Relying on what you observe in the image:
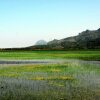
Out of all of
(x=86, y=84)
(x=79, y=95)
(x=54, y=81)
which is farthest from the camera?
(x=54, y=81)

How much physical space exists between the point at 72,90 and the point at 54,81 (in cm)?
670

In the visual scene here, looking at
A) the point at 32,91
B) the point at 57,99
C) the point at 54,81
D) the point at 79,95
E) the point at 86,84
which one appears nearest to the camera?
the point at 57,99

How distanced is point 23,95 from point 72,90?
17.0ft

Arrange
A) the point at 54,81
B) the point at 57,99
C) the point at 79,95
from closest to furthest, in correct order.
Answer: the point at 57,99, the point at 79,95, the point at 54,81

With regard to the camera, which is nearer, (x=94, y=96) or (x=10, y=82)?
(x=94, y=96)

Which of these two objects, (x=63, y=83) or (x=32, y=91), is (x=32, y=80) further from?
(x=32, y=91)

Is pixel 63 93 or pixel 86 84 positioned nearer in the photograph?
pixel 63 93

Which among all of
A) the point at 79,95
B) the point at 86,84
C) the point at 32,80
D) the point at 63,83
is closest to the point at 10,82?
the point at 32,80

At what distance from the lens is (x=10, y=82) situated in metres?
34.5

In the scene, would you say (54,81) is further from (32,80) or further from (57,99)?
(57,99)

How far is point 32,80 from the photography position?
3631 cm

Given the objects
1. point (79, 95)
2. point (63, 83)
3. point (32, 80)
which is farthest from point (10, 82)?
point (79, 95)

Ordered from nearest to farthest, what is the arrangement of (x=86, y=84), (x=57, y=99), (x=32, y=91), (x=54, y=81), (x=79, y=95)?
(x=57, y=99), (x=79, y=95), (x=32, y=91), (x=86, y=84), (x=54, y=81)

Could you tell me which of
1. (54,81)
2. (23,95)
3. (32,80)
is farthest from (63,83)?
(23,95)
